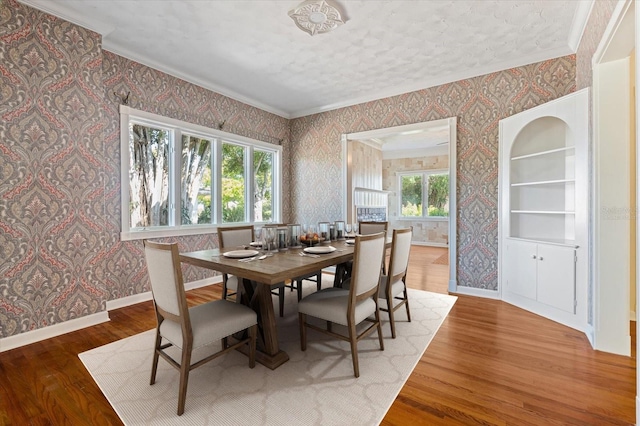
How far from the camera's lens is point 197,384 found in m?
1.87

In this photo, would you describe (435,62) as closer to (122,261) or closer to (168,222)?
(168,222)

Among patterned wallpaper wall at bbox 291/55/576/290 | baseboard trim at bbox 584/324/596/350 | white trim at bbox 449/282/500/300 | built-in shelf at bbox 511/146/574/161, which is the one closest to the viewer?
baseboard trim at bbox 584/324/596/350

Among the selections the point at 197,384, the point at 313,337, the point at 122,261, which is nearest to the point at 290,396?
the point at 197,384

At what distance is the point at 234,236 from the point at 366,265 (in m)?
1.63

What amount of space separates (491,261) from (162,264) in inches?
143

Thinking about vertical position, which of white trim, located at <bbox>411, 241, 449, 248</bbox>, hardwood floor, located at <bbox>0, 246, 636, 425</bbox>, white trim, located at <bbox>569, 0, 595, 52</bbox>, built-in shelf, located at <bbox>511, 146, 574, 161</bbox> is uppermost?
white trim, located at <bbox>569, 0, 595, 52</bbox>

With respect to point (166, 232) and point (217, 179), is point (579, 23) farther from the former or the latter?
point (166, 232)

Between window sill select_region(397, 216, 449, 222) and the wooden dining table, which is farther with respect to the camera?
window sill select_region(397, 216, 449, 222)

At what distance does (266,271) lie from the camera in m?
1.69

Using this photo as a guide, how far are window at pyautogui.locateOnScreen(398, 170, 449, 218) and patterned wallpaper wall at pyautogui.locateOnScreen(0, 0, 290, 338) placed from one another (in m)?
7.34

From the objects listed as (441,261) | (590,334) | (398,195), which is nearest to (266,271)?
(590,334)

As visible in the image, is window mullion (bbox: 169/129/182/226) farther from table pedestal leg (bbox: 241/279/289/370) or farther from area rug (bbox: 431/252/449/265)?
area rug (bbox: 431/252/449/265)

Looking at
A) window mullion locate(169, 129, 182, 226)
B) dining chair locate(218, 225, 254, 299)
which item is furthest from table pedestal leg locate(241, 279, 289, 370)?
window mullion locate(169, 129, 182, 226)

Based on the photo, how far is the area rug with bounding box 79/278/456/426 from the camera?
5.19 ft
